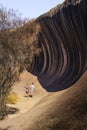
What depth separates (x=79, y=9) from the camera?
124 ft

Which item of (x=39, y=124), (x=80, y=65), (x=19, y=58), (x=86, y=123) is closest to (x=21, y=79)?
(x=80, y=65)

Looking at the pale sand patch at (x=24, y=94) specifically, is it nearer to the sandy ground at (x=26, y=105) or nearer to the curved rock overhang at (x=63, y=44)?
the sandy ground at (x=26, y=105)

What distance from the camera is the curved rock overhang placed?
38344 mm

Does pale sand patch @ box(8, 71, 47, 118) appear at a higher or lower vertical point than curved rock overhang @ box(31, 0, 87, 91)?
lower

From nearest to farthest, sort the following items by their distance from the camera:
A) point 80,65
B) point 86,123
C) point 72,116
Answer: point 86,123
point 72,116
point 80,65

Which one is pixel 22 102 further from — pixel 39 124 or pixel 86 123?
pixel 86 123

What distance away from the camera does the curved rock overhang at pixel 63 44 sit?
38344 mm

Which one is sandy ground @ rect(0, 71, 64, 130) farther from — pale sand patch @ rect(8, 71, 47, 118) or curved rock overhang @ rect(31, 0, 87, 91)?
curved rock overhang @ rect(31, 0, 87, 91)

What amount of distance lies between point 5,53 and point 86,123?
45.8ft

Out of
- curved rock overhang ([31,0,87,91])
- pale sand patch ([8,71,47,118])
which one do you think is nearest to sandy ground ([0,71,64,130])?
pale sand patch ([8,71,47,118])

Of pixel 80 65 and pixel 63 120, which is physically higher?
pixel 80 65

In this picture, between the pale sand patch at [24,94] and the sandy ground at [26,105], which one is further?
the pale sand patch at [24,94]

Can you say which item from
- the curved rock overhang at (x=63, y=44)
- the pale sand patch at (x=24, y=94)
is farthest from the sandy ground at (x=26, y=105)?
the curved rock overhang at (x=63, y=44)

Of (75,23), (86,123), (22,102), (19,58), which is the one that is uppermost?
(75,23)
